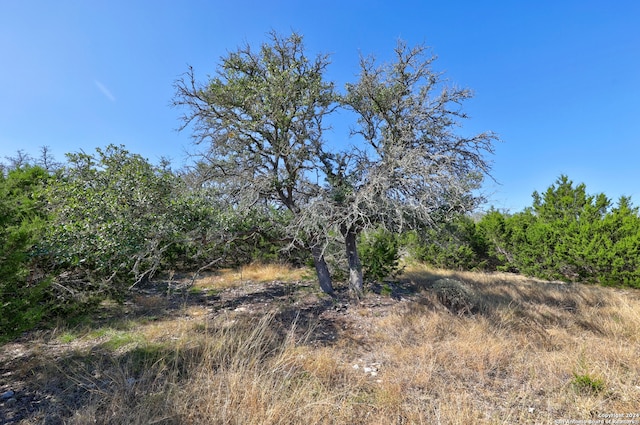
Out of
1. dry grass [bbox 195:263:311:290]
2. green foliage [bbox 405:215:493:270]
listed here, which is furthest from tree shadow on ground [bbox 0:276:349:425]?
green foliage [bbox 405:215:493:270]

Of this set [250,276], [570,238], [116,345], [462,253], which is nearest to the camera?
[116,345]

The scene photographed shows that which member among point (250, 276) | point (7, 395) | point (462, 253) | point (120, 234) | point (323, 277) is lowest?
point (7, 395)

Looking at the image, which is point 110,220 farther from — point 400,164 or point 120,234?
point 400,164

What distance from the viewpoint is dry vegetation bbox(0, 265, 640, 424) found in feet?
8.42

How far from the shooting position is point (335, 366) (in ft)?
11.3

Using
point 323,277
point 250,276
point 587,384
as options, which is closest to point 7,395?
point 323,277

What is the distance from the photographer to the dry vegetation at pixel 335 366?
2.57 m

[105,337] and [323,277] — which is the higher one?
[323,277]

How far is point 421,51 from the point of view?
5.97 m

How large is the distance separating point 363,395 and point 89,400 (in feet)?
8.80

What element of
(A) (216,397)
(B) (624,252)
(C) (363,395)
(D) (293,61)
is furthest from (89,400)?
(B) (624,252)

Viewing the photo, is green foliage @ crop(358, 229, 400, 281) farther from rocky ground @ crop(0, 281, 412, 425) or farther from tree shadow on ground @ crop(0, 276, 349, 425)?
tree shadow on ground @ crop(0, 276, 349, 425)

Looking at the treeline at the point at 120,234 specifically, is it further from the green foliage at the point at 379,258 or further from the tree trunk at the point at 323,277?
the tree trunk at the point at 323,277

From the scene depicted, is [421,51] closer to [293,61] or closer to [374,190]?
[293,61]
